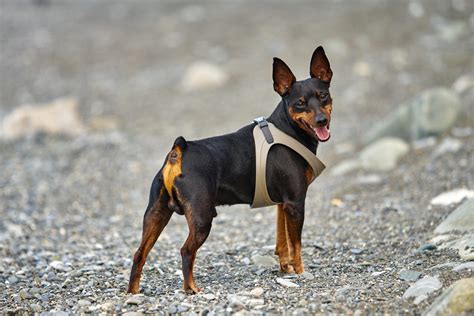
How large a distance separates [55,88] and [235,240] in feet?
47.9

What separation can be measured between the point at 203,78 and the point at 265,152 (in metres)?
14.6

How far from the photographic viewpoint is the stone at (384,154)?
514 inches

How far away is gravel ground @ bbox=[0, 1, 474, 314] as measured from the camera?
7.29m

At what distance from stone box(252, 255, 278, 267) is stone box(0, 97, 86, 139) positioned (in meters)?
11.1

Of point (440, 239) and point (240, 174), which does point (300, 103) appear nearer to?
point (240, 174)

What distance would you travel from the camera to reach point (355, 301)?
621 centimetres

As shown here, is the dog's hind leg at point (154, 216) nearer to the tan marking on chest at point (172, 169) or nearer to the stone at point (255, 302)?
the tan marking on chest at point (172, 169)

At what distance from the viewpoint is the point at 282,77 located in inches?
288

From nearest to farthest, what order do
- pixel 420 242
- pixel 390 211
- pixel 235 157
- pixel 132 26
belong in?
1. pixel 235 157
2. pixel 420 242
3. pixel 390 211
4. pixel 132 26

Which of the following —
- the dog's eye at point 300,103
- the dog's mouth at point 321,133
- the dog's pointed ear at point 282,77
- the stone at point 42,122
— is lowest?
the dog's mouth at point 321,133

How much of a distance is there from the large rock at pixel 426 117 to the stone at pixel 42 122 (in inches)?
→ 340

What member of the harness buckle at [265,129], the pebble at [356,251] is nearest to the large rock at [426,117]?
the pebble at [356,251]

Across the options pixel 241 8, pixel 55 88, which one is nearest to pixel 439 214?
pixel 55 88

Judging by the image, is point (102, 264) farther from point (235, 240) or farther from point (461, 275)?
point (461, 275)
